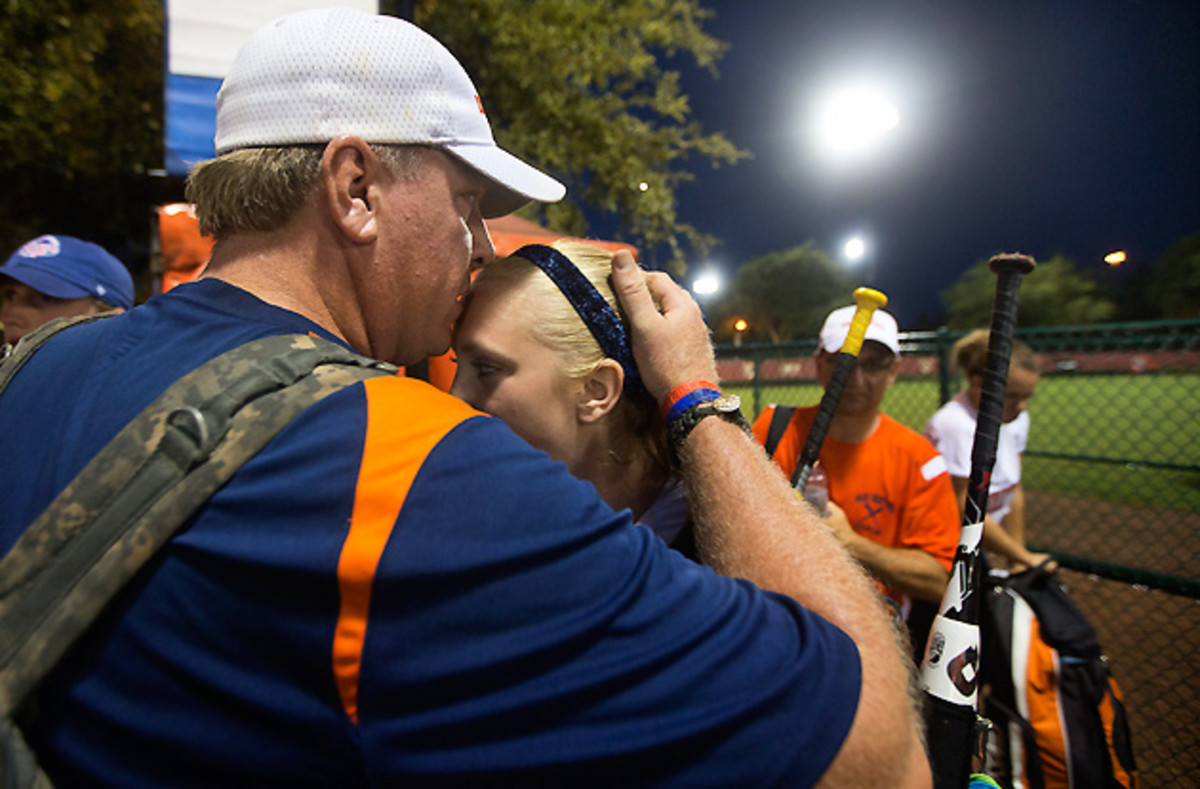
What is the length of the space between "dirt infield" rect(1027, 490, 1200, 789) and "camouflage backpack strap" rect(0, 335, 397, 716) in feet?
16.4

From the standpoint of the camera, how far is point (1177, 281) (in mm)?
34250

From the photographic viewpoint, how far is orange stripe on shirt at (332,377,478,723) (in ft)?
2.34

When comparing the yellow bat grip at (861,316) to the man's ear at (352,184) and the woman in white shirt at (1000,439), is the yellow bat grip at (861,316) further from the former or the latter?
the woman in white shirt at (1000,439)

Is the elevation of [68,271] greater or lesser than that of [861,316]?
lesser

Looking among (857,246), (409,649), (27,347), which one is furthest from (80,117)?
(857,246)

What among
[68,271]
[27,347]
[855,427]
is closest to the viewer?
[27,347]

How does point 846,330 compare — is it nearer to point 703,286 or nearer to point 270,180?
point 703,286

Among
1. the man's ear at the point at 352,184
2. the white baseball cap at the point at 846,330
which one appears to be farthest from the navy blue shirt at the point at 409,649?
the white baseball cap at the point at 846,330

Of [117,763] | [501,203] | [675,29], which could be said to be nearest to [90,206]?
[675,29]

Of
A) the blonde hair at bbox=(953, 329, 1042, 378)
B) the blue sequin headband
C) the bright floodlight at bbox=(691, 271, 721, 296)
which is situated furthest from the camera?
the blonde hair at bbox=(953, 329, 1042, 378)

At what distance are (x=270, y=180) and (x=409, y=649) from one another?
846 mm

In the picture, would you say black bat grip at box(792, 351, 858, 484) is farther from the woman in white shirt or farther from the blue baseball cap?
the blue baseball cap

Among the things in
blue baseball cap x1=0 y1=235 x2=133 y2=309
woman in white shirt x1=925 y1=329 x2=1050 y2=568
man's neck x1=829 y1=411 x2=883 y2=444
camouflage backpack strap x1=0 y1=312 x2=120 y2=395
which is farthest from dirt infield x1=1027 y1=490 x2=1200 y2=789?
blue baseball cap x1=0 y1=235 x2=133 y2=309

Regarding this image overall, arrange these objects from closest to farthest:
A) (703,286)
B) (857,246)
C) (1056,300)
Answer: (703,286) → (857,246) → (1056,300)
